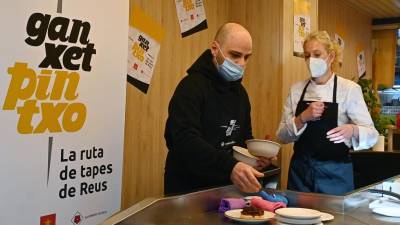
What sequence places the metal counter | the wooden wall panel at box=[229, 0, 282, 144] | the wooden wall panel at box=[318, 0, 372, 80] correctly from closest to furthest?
the metal counter → the wooden wall panel at box=[229, 0, 282, 144] → the wooden wall panel at box=[318, 0, 372, 80]

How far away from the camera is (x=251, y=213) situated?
1.46m

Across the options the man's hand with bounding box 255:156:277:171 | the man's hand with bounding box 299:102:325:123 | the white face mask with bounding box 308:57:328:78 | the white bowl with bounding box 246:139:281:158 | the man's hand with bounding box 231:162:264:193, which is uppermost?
the white face mask with bounding box 308:57:328:78

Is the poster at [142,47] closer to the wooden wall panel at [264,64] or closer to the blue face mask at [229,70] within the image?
the wooden wall panel at [264,64]

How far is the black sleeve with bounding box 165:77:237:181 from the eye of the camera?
1.66 m

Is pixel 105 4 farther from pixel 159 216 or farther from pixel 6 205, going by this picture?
pixel 159 216

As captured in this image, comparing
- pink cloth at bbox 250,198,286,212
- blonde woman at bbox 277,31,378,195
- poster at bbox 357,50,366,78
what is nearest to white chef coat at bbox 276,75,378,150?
blonde woman at bbox 277,31,378,195

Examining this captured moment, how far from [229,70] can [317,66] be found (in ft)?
1.99

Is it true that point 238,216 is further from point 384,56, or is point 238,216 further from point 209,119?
point 384,56

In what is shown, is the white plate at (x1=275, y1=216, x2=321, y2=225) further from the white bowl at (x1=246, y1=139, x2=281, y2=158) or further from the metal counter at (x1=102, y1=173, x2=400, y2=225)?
the white bowl at (x1=246, y1=139, x2=281, y2=158)

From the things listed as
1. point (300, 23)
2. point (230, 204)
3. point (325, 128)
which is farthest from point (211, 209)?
point (300, 23)

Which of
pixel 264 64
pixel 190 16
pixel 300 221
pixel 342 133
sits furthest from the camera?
pixel 264 64

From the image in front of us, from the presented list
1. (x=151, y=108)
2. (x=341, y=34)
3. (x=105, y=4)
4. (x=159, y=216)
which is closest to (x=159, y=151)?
(x=151, y=108)

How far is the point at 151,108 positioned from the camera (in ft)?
9.98

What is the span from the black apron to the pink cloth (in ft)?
2.42
